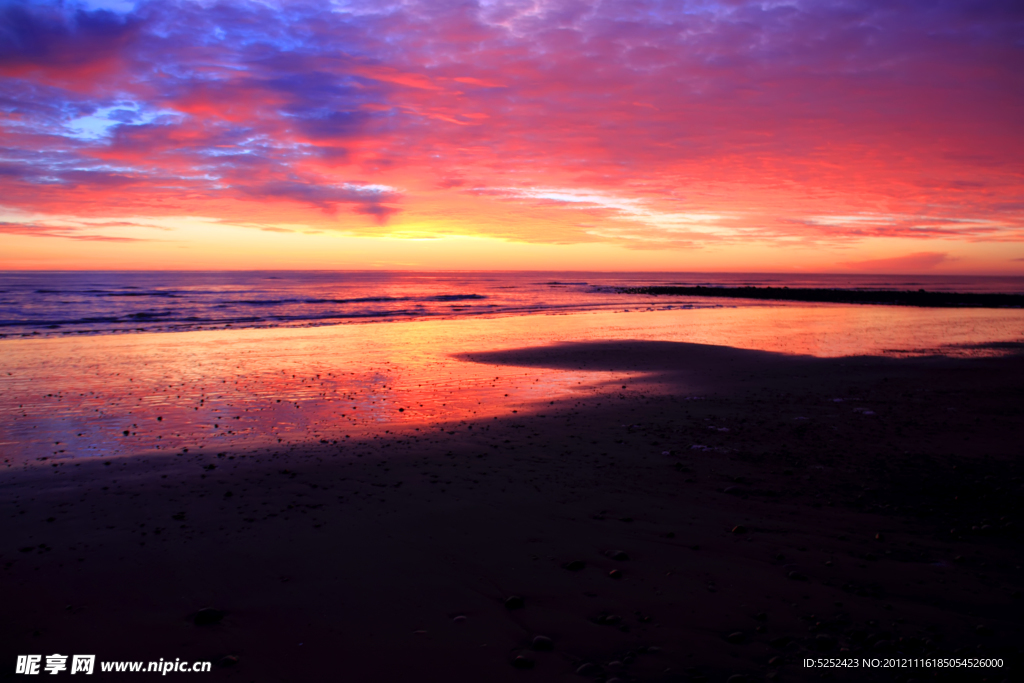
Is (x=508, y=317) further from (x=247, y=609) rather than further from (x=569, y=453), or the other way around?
(x=247, y=609)

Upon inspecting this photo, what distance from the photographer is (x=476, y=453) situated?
9062 millimetres

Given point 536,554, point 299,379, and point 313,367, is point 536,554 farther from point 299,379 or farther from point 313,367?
point 313,367

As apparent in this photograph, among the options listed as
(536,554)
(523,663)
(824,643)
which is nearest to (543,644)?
(523,663)

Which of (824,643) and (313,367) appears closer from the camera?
(824,643)

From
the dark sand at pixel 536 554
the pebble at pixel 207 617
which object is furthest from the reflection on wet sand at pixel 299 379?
the pebble at pixel 207 617

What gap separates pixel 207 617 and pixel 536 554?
10.3ft

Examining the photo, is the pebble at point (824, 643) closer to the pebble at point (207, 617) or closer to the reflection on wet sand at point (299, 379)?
the pebble at point (207, 617)

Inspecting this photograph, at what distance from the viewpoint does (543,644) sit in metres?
4.27

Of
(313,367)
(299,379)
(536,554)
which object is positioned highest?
(313,367)

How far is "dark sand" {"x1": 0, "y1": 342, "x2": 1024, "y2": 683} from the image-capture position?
4.27 m

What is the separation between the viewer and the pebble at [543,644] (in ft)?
14.0

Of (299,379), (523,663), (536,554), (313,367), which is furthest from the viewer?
(313,367)

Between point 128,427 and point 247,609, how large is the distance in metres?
7.91

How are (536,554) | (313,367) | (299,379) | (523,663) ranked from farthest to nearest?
(313,367), (299,379), (536,554), (523,663)
